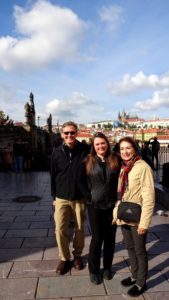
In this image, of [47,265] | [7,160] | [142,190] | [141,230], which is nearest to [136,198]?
[142,190]

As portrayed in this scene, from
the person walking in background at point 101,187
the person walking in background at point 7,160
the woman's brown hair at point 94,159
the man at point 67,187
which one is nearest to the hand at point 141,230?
the person walking in background at point 101,187

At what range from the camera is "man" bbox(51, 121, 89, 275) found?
396cm

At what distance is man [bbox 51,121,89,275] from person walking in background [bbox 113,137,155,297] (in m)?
0.59

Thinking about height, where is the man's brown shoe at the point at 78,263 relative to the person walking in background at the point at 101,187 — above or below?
below

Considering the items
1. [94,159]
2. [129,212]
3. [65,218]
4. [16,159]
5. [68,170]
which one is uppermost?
[94,159]

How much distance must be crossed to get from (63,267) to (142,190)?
5.08ft

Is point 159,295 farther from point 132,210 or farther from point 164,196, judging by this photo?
point 164,196

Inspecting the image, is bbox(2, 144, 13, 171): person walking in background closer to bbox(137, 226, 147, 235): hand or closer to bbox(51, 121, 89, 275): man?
bbox(51, 121, 89, 275): man

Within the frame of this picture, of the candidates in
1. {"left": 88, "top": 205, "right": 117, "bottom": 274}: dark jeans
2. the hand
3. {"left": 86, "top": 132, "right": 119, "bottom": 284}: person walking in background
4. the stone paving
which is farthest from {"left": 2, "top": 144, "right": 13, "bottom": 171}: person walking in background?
the hand

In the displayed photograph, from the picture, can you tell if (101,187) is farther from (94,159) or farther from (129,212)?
(129,212)

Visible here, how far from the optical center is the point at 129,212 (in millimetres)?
3420

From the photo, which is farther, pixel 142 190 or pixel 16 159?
pixel 16 159

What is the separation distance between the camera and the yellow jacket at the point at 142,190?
10.8 feet

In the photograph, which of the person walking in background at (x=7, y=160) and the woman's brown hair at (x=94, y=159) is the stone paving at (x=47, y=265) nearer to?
the woman's brown hair at (x=94, y=159)
